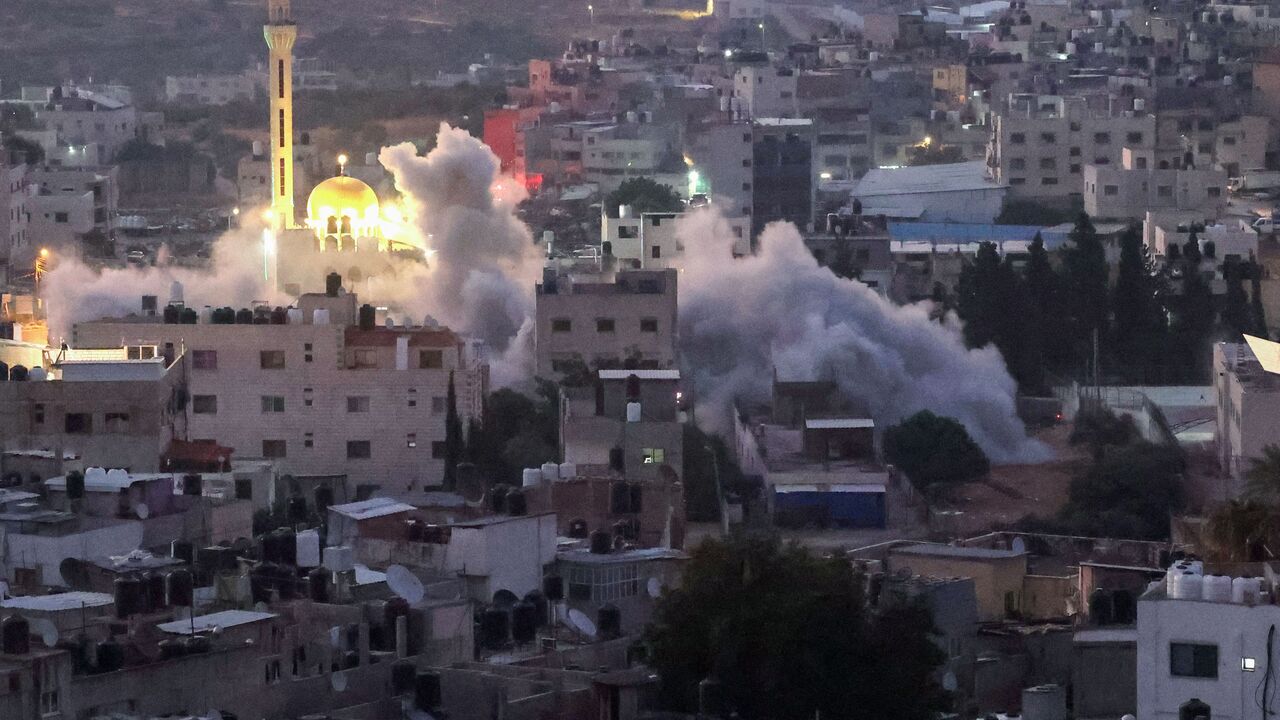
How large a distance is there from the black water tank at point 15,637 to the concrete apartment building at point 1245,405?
51.6 ft

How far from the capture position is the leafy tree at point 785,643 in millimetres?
21688

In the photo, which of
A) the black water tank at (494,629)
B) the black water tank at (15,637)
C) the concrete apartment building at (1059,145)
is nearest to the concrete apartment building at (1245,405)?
the black water tank at (494,629)

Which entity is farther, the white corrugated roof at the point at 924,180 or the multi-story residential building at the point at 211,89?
the multi-story residential building at the point at 211,89

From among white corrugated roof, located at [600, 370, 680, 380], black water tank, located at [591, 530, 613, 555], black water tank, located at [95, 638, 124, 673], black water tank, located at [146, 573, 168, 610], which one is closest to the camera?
black water tank, located at [95, 638, 124, 673]

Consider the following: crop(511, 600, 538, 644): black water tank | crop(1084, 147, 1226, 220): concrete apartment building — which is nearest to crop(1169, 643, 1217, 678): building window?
crop(511, 600, 538, 644): black water tank

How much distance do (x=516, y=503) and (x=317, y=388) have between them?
9.59m

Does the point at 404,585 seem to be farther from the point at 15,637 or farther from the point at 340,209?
the point at 340,209

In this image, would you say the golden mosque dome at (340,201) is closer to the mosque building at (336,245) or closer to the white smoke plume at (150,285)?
the mosque building at (336,245)

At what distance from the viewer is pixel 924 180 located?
65188mm

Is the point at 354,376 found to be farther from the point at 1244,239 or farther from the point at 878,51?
the point at 878,51

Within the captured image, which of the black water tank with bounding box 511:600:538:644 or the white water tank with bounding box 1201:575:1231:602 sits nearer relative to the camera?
the white water tank with bounding box 1201:575:1231:602

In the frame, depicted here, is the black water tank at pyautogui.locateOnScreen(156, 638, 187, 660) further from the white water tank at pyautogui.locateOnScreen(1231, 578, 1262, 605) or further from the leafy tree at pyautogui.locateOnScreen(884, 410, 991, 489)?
the leafy tree at pyautogui.locateOnScreen(884, 410, 991, 489)

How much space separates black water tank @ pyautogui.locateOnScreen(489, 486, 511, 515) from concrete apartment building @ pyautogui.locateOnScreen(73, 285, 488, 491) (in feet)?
25.6

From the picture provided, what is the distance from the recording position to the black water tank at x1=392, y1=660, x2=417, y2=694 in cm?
2178
